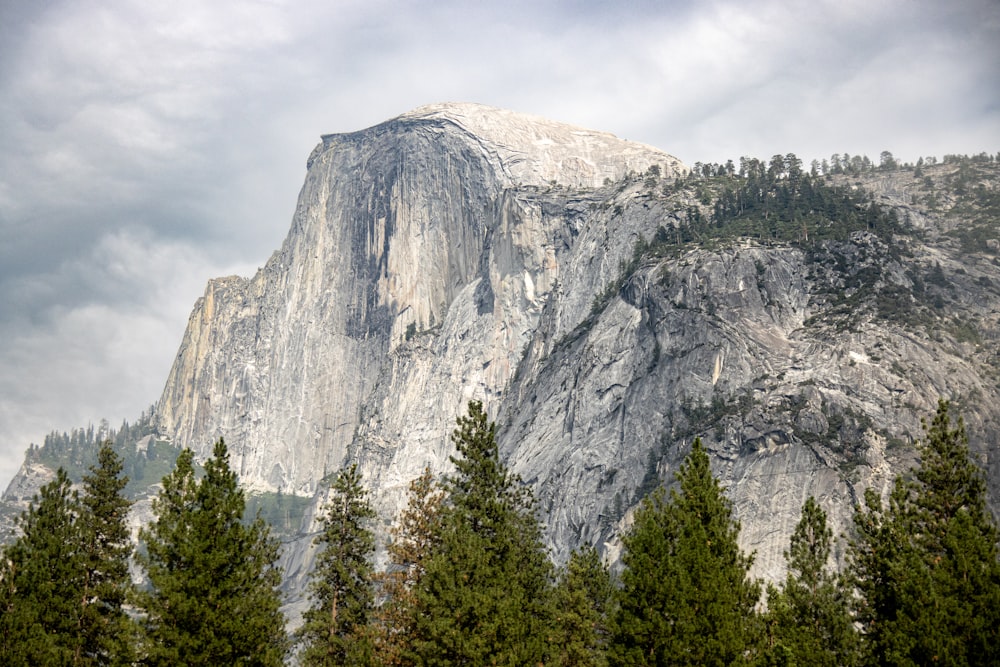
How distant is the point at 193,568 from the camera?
40656 mm

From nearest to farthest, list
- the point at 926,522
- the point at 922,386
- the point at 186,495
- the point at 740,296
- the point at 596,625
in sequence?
the point at 186,495
the point at 926,522
the point at 596,625
the point at 922,386
the point at 740,296

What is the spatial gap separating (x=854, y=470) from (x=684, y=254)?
177ft

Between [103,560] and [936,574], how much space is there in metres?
42.4

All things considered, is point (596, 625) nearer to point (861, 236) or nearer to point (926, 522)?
point (926, 522)

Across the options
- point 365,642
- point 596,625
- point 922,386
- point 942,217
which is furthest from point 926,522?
point 942,217

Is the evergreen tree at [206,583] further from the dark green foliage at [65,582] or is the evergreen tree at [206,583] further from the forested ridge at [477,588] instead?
the dark green foliage at [65,582]

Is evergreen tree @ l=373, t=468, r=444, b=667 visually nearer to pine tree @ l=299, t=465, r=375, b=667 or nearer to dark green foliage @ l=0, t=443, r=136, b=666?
pine tree @ l=299, t=465, r=375, b=667

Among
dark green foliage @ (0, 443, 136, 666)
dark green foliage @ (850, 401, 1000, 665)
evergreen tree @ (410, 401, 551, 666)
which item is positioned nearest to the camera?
dark green foliage @ (850, 401, 1000, 665)

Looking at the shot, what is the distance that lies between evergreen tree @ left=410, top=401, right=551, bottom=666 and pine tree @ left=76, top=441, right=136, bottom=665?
47.6ft

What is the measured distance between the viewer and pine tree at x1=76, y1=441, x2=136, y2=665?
172 ft

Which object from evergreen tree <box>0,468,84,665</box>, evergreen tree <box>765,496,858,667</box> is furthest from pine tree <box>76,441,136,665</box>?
evergreen tree <box>765,496,858,667</box>

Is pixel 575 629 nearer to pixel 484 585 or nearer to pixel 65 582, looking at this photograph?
pixel 484 585

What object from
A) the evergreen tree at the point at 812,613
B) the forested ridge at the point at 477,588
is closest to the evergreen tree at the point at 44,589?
the forested ridge at the point at 477,588

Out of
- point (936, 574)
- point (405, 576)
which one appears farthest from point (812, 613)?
point (405, 576)
